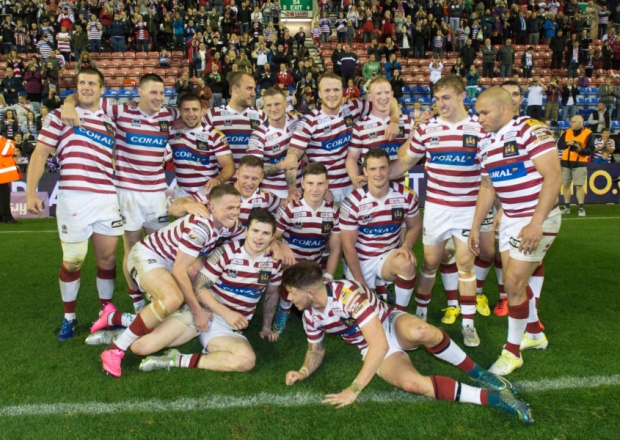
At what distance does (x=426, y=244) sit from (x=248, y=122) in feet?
7.95

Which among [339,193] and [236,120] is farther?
[236,120]

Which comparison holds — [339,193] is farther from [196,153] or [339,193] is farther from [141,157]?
[141,157]

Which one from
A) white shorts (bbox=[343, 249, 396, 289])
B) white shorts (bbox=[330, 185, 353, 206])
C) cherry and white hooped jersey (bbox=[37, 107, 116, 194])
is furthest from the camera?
white shorts (bbox=[330, 185, 353, 206])

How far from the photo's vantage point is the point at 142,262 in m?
4.68

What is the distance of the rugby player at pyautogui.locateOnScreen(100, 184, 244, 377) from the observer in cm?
437

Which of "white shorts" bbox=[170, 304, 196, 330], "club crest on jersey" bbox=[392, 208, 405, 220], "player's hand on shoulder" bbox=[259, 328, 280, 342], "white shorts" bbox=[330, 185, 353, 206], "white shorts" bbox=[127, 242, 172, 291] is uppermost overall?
"white shorts" bbox=[330, 185, 353, 206]

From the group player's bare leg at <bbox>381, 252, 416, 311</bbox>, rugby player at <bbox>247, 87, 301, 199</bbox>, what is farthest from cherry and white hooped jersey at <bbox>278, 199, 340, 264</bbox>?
player's bare leg at <bbox>381, 252, 416, 311</bbox>

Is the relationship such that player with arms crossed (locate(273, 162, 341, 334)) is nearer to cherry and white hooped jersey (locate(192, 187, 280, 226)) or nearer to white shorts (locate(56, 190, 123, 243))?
cherry and white hooped jersey (locate(192, 187, 280, 226))

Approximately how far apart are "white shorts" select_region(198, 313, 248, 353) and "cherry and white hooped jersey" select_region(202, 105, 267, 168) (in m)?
2.11

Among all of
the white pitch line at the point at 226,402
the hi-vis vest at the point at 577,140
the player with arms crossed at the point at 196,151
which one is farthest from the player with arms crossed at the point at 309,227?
the hi-vis vest at the point at 577,140

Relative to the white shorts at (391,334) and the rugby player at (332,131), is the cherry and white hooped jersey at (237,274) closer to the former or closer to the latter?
the white shorts at (391,334)

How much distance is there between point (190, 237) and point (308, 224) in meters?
1.24

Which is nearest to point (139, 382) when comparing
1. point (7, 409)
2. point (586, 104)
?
point (7, 409)

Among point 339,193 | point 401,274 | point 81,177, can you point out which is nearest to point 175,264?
point 81,177
